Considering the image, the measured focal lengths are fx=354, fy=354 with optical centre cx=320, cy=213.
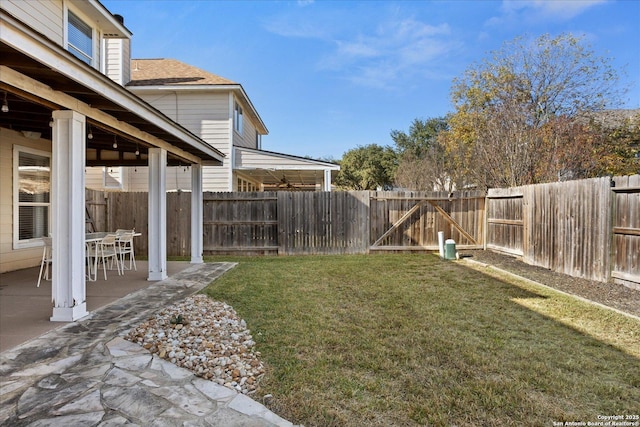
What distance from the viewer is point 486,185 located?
11.9 metres

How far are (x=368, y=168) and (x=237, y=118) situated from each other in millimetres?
19074

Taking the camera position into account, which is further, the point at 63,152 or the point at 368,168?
the point at 368,168

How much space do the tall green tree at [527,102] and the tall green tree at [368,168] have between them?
14.0 meters

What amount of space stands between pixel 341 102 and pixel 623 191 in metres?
18.6

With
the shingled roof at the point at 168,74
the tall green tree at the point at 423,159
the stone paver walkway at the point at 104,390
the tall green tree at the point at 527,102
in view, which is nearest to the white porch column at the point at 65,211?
the stone paver walkway at the point at 104,390

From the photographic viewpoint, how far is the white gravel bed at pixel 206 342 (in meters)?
2.81

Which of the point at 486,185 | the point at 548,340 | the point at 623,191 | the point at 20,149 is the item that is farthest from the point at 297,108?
the point at 548,340

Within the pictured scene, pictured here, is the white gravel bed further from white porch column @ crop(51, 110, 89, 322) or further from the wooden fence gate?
the wooden fence gate

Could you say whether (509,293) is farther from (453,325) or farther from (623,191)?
(623,191)

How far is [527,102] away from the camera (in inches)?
521

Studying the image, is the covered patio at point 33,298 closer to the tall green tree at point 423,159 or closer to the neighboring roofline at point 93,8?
the neighboring roofline at point 93,8

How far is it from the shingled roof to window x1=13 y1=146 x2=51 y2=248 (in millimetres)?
5385

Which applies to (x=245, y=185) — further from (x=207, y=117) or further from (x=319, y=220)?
(x=319, y=220)

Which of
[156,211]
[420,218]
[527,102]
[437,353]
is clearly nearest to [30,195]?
[156,211]
